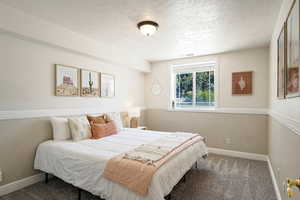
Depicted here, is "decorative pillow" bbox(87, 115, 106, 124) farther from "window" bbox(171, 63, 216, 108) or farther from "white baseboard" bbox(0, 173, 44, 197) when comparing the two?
"window" bbox(171, 63, 216, 108)

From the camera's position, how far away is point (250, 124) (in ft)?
12.3

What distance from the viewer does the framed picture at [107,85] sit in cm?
375

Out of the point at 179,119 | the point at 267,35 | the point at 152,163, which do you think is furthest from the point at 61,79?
the point at 267,35

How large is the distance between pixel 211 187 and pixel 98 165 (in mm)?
1753

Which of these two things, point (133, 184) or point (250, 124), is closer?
point (133, 184)

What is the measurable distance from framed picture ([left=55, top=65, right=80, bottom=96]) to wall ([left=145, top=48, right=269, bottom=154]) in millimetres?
2713

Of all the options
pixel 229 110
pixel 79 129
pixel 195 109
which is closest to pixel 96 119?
pixel 79 129

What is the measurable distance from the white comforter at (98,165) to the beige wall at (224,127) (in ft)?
5.06

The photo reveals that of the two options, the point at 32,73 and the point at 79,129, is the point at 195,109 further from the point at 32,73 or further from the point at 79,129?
the point at 32,73

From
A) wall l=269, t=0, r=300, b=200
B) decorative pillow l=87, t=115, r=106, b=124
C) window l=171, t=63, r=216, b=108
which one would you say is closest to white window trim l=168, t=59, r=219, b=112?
window l=171, t=63, r=216, b=108

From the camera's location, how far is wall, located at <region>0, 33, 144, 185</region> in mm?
2271

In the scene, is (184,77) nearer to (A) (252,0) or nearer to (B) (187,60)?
(B) (187,60)

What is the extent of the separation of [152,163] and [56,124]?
189cm

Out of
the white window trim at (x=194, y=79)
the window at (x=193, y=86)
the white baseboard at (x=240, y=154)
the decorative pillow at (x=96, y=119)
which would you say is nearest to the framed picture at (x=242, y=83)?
the white window trim at (x=194, y=79)
